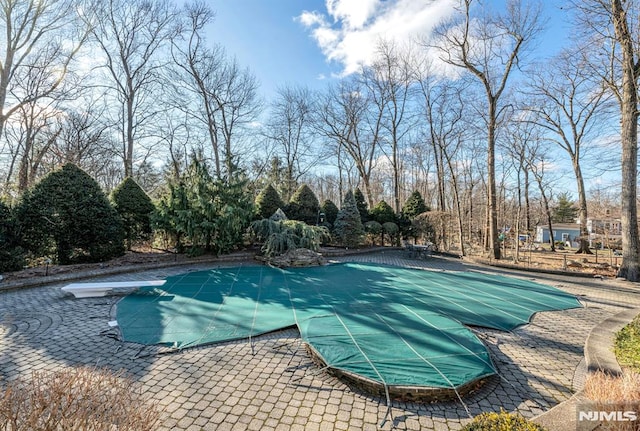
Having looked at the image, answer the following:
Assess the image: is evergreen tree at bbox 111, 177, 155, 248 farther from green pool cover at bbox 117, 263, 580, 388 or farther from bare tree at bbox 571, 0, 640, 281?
bare tree at bbox 571, 0, 640, 281

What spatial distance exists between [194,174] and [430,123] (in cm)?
1534

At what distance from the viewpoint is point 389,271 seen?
9.79 meters

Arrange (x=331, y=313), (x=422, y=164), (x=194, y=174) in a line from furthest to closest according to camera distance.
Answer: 1. (x=422, y=164)
2. (x=194, y=174)
3. (x=331, y=313)

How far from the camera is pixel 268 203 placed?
582 inches

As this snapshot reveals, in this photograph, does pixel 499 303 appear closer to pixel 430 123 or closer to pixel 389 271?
pixel 389 271

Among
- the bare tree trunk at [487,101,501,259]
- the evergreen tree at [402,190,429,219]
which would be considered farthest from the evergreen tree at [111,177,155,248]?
the bare tree trunk at [487,101,501,259]

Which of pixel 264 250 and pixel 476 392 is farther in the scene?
pixel 264 250

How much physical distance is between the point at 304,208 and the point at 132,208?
7.98 meters

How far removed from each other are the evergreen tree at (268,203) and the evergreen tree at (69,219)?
627 cm

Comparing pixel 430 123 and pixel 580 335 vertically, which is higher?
pixel 430 123

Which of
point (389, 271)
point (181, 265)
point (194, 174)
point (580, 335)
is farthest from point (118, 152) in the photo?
point (580, 335)

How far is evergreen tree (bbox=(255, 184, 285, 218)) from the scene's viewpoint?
14.7m

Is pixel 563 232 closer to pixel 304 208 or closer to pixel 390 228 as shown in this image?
pixel 390 228

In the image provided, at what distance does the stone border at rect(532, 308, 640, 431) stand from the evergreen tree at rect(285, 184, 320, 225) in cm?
1222
